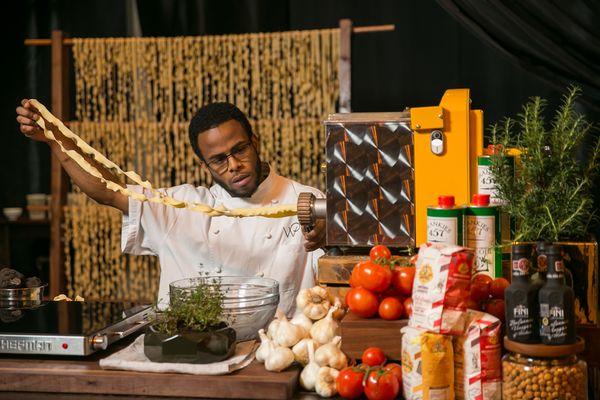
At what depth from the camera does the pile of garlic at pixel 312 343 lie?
171 centimetres

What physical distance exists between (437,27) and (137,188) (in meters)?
1.99

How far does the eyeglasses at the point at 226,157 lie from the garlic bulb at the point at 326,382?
142cm

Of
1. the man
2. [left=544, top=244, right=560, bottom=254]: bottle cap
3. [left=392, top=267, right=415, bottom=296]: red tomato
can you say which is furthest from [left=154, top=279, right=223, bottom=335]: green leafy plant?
the man

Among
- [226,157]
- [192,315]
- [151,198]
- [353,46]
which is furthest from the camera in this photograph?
[353,46]

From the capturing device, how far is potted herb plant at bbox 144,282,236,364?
177 cm

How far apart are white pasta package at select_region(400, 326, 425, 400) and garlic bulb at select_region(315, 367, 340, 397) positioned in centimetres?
16

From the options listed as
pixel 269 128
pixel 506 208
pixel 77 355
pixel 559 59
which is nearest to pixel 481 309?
pixel 506 208

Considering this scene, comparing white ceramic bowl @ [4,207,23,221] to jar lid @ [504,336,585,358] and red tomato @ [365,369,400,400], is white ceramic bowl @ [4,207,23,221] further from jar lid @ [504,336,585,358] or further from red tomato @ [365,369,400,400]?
jar lid @ [504,336,585,358]

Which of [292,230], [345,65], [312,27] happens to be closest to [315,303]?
[292,230]

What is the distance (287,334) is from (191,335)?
0.22 meters

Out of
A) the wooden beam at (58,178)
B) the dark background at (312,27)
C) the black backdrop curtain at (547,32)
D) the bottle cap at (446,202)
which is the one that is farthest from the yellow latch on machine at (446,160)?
the wooden beam at (58,178)

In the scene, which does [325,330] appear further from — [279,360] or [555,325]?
[555,325]

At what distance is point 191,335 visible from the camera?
1774 mm

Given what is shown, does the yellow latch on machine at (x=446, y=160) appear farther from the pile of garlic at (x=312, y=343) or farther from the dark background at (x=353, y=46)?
Result: the dark background at (x=353, y=46)
